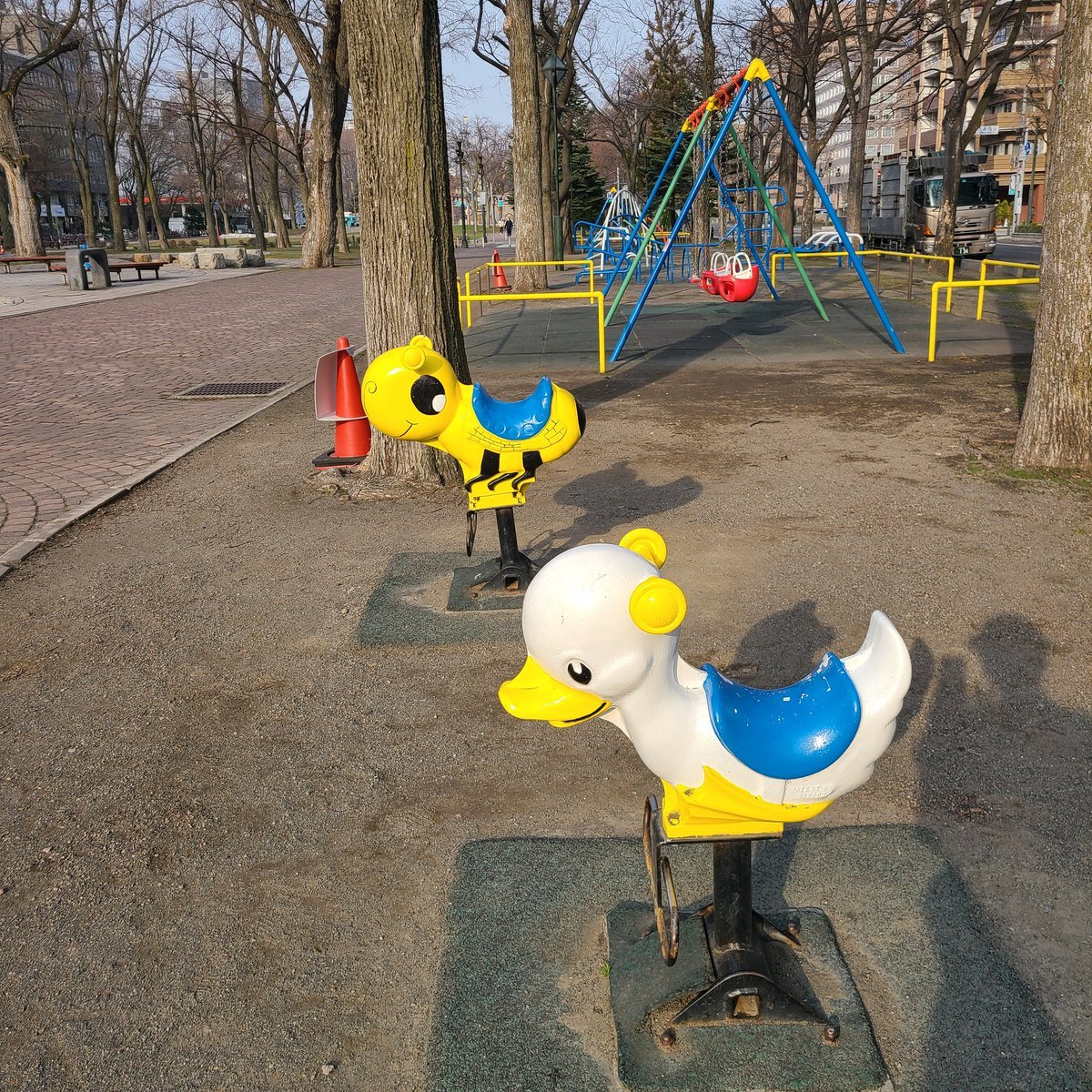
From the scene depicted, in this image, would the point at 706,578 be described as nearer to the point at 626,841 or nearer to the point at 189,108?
the point at 626,841

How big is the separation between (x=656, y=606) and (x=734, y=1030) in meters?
1.18

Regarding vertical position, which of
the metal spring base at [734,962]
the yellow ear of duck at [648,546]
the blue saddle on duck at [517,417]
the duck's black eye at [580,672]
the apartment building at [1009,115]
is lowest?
the metal spring base at [734,962]

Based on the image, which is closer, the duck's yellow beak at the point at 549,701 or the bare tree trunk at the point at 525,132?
the duck's yellow beak at the point at 549,701

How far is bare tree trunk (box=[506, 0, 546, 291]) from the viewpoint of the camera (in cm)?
1956

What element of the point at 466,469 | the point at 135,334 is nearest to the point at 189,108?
the point at 135,334

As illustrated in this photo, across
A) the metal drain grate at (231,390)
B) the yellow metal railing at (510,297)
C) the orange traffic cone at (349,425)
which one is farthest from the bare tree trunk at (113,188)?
the orange traffic cone at (349,425)

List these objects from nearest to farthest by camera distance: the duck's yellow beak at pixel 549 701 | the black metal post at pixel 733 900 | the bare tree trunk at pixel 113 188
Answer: the duck's yellow beak at pixel 549 701 < the black metal post at pixel 733 900 < the bare tree trunk at pixel 113 188

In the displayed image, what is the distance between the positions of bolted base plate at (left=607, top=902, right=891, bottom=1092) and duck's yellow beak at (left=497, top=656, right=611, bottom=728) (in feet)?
2.66

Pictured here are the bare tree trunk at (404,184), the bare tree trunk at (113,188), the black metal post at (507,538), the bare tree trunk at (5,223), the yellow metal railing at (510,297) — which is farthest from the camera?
the bare tree trunk at (5,223)

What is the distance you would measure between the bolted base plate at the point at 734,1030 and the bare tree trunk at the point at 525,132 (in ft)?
62.5

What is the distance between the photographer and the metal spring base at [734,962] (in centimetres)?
252

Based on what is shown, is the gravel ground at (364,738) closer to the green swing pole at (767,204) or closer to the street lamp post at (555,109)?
the green swing pole at (767,204)

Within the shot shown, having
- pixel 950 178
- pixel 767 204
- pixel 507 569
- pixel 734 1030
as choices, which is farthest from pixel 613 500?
pixel 950 178

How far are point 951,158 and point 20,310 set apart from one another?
2257 centimetres
